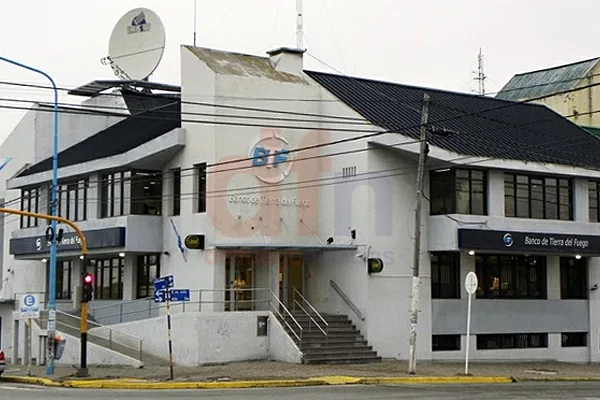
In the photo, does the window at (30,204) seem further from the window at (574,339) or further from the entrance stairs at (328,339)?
the window at (574,339)

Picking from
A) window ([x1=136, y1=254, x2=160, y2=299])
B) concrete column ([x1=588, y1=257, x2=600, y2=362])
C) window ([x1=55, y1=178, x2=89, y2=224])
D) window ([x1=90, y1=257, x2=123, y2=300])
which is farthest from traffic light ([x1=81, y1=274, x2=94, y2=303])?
concrete column ([x1=588, y1=257, x2=600, y2=362])

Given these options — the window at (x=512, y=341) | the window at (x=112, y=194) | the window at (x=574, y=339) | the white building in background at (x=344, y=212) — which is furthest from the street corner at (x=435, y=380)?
the window at (x=112, y=194)

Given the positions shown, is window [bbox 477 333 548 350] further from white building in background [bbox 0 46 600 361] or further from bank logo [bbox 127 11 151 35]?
bank logo [bbox 127 11 151 35]

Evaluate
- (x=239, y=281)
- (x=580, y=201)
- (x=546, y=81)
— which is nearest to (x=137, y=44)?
(x=239, y=281)

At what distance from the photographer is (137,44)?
43938 mm

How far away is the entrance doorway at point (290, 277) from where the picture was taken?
3838 cm

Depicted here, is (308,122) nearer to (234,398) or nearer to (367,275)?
(367,275)

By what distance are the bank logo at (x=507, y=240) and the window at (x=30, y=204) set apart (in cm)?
2156

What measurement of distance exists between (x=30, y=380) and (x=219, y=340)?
628 cm

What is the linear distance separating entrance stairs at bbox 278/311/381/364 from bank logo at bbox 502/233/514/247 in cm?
641

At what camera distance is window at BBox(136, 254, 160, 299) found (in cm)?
4022

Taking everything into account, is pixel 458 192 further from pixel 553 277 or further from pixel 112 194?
pixel 112 194

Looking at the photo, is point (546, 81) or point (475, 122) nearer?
point (475, 122)

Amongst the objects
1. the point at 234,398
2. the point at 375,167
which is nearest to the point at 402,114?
the point at 375,167
